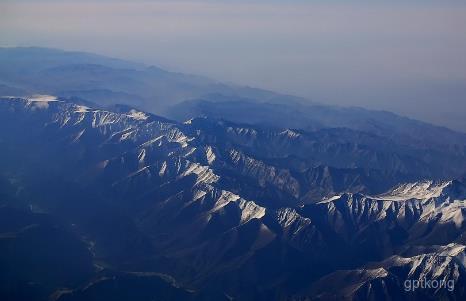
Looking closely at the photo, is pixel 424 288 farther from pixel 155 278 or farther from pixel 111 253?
pixel 111 253

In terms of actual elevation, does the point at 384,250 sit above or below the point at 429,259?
below

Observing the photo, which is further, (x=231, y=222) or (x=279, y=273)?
(x=231, y=222)

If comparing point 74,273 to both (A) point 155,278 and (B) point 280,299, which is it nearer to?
(A) point 155,278

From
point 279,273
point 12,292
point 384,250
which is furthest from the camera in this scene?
point 384,250

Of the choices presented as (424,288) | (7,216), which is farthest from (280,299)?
(7,216)

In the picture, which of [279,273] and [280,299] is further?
[279,273]

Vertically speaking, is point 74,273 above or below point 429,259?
below

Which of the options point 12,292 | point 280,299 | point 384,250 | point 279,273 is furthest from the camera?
A: point 384,250

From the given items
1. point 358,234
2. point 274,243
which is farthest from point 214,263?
point 358,234

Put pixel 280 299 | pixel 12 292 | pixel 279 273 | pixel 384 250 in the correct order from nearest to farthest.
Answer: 1. pixel 12 292
2. pixel 280 299
3. pixel 279 273
4. pixel 384 250
